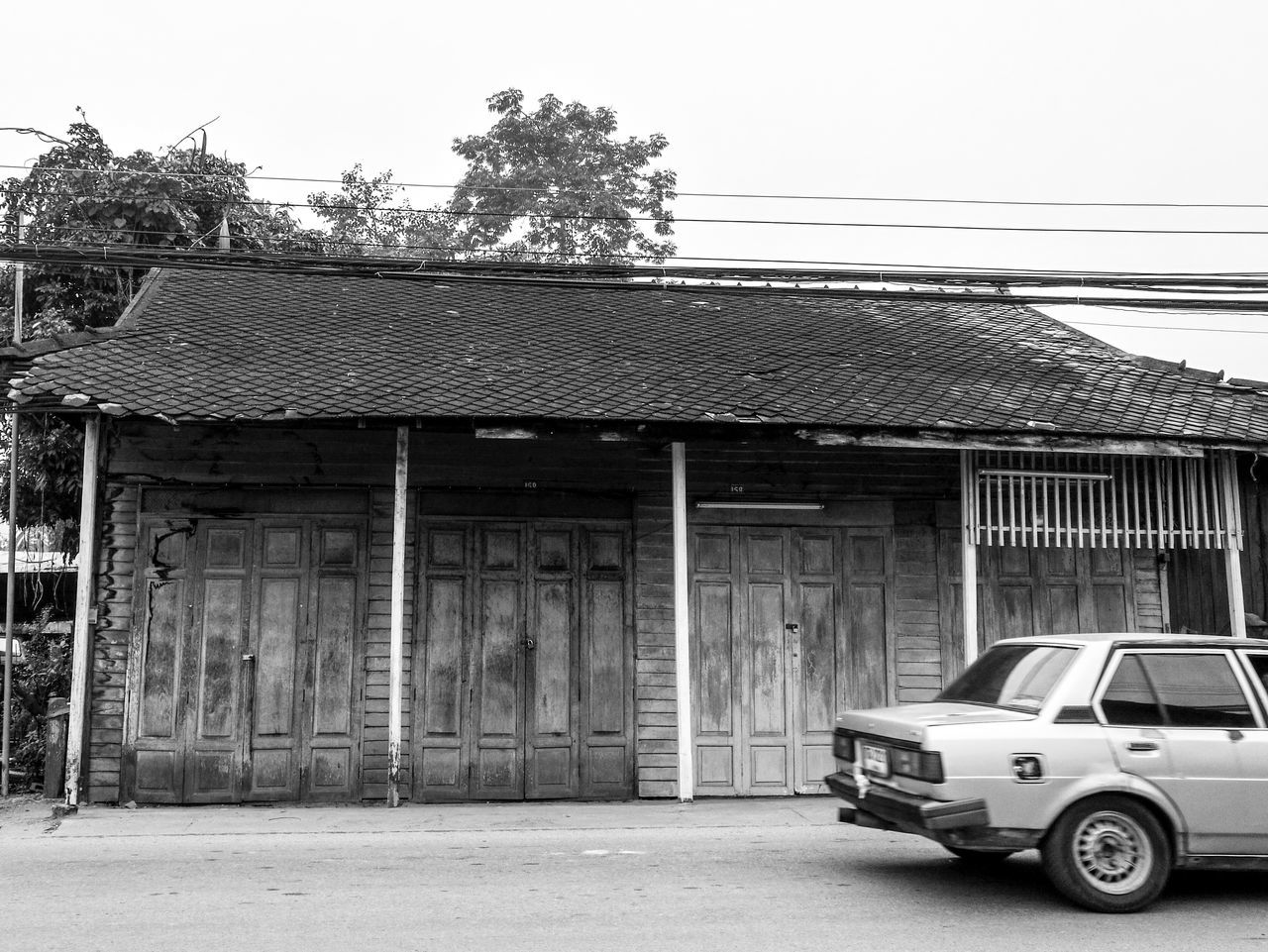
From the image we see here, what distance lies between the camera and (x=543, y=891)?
6.78 meters

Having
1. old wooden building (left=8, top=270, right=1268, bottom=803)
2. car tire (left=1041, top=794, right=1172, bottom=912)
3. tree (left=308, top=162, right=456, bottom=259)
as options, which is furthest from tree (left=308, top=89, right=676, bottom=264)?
car tire (left=1041, top=794, right=1172, bottom=912)

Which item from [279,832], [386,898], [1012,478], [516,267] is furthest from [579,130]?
[386,898]

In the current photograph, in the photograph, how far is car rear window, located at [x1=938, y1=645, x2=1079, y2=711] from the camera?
664 cm

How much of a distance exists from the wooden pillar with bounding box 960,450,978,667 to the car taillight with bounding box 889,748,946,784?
418 cm

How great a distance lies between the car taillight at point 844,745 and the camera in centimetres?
716

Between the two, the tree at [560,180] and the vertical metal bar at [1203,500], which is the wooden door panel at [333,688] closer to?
the vertical metal bar at [1203,500]

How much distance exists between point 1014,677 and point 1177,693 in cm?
89

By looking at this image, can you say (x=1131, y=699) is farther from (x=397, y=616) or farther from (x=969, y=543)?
(x=397, y=616)

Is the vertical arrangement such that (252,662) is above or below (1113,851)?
above

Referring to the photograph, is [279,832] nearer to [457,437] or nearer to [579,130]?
[457,437]

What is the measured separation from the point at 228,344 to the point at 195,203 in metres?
7.43

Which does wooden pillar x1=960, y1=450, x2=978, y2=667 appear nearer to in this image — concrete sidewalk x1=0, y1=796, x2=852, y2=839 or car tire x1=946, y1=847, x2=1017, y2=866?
concrete sidewalk x1=0, y1=796, x2=852, y2=839

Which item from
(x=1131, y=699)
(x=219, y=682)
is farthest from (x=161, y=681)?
(x=1131, y=699)

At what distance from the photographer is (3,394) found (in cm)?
1005
